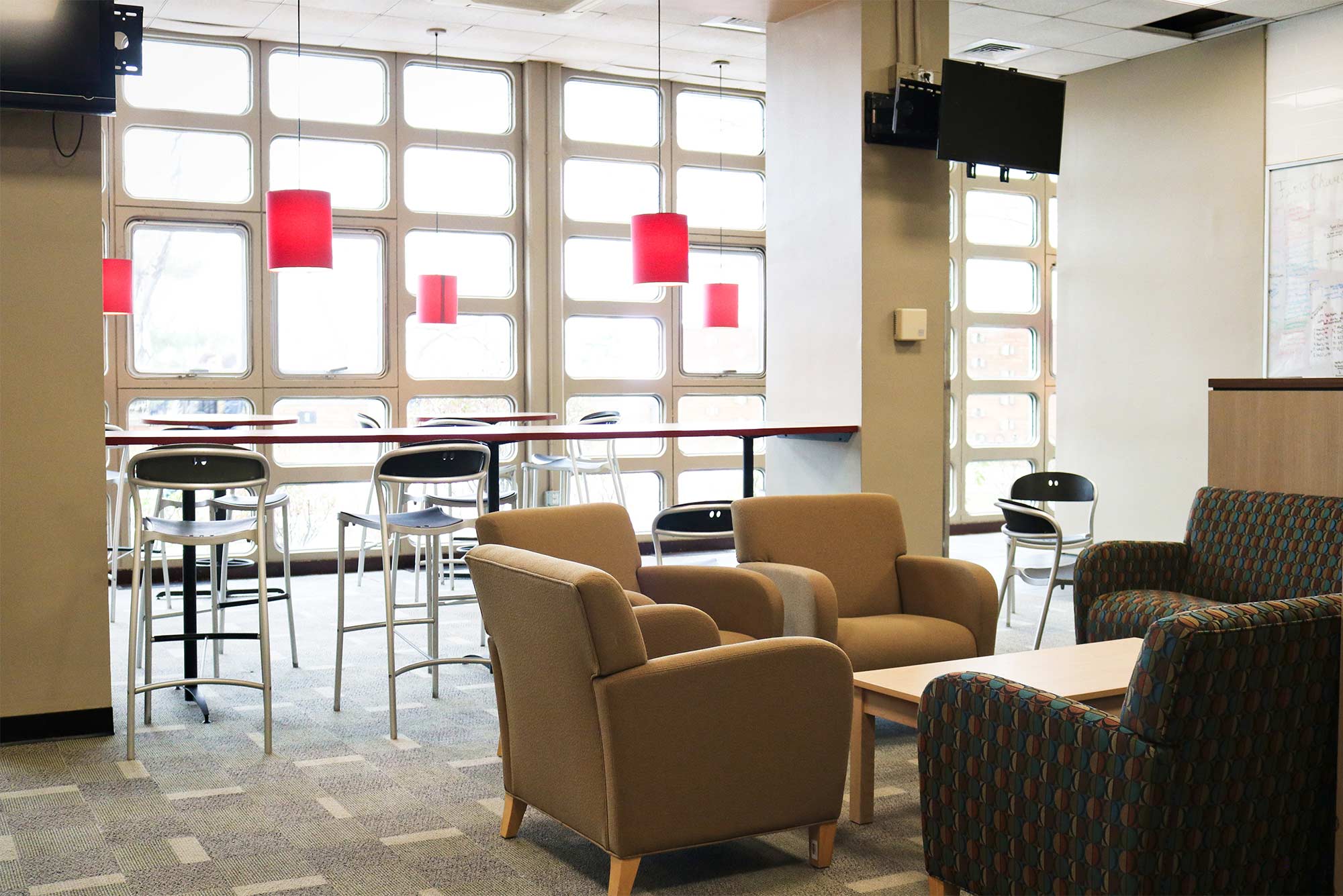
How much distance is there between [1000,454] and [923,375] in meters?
4.94

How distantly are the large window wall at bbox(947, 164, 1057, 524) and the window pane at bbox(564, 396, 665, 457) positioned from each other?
8.48 ft

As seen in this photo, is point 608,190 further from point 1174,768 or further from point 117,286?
Answer: point 1174,768

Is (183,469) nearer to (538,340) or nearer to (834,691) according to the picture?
(834,691)

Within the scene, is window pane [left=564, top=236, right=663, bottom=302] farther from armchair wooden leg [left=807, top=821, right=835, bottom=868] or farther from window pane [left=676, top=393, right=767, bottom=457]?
armchair wooden leg [left=807, top=821, right=835, bottom=868]

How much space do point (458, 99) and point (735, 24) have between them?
85.7 inches

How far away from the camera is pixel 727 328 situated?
9859mm

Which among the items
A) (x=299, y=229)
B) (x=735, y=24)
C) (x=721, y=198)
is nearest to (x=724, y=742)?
(x=299, y=229)

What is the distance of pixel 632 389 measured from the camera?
31.0 ft

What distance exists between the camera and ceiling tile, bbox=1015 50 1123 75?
780 cm

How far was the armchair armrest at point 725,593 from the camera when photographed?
3.95 meters

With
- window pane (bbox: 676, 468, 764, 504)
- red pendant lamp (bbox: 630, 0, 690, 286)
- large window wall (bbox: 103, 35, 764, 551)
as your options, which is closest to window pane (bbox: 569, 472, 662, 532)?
large window wall (bbox: 103, 35, 764, 551)

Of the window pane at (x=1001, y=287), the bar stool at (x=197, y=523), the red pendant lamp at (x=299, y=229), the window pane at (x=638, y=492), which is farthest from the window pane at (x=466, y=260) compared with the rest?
the bar stool at (x=197, y=523)

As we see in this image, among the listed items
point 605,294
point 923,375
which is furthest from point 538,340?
point 923,375

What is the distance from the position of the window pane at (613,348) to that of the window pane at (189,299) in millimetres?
2316
